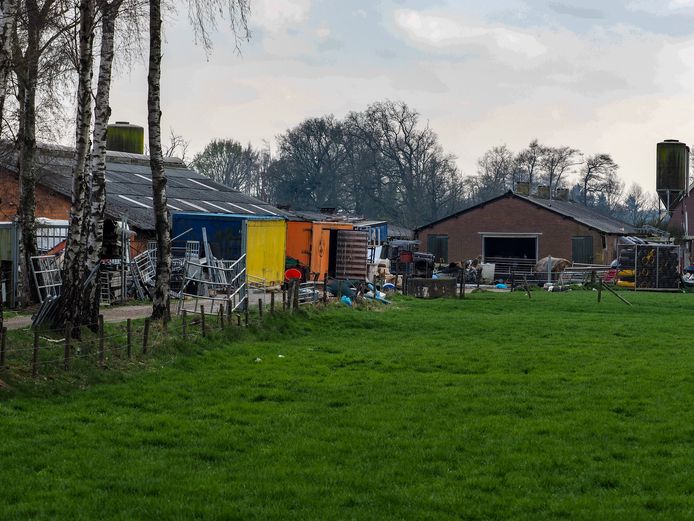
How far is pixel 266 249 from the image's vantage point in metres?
34.0

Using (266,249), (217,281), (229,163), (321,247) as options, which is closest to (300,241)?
(321,247)

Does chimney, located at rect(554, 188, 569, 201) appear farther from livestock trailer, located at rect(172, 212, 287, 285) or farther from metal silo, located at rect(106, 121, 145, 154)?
livestock trailer, located at rect(172, 212, 287, 285)

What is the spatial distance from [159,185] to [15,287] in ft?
23.5

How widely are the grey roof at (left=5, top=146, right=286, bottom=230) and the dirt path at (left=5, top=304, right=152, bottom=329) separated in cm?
482

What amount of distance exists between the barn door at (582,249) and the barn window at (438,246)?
8.76 metres

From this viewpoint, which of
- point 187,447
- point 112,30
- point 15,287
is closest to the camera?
point 187,447

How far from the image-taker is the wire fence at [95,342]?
47.4ft

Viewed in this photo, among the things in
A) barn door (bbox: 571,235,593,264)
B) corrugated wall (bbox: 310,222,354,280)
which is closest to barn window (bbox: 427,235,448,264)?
barn door (bbox: 571,235,593,264)

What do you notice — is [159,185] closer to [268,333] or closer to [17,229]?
[268,333]

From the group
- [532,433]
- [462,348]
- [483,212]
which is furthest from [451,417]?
[483,212]

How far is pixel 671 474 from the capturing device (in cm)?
1002

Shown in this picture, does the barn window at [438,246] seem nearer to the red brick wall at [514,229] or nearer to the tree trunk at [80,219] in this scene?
the red brick wall at [514,229]

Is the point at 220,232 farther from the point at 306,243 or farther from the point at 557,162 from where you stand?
the point at 557,162

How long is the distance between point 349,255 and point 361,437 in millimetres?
27471
